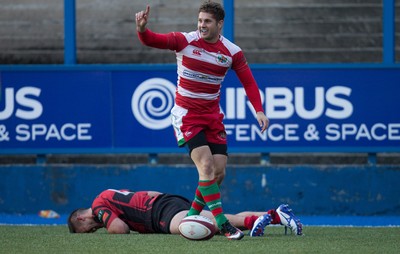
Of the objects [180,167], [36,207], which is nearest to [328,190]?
[180,167]

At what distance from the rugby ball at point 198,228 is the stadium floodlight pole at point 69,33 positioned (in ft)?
16.3

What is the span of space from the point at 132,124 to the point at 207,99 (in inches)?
154

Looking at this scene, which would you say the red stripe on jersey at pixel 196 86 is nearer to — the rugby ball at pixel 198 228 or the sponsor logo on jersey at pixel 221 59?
the sponsor logo on jersey at pixel 221 59

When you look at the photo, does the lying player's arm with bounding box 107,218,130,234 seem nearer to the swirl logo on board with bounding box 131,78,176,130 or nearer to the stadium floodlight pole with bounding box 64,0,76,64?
the swirl logo on board with bounding box 131,78,176,130

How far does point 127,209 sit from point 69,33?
14.0 feet

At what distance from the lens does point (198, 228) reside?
9.18 meters

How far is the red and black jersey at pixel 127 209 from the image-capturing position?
9.95 metres

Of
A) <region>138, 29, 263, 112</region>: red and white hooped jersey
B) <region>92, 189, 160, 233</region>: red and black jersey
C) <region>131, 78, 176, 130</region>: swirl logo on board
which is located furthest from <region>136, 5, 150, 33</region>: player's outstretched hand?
<region>131, 78, 176, 130</region>: swirl logo on board

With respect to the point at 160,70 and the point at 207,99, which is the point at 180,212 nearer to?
the point at 207,99

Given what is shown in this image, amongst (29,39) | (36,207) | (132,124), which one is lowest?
(36,207)

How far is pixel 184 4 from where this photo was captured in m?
15.0

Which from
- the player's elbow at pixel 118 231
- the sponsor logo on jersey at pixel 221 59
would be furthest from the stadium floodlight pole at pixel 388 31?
the player's elbow at pixel 118 231

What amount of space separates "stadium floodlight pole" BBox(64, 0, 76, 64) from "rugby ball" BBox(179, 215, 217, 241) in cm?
496

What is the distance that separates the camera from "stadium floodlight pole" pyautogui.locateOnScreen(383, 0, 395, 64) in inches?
523
